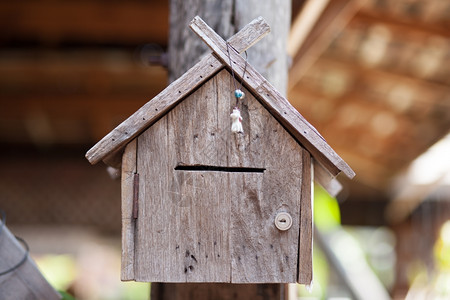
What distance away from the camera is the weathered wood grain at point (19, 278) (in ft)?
5.31

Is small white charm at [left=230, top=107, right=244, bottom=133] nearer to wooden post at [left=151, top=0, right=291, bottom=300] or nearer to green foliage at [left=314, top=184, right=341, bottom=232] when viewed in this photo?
wooden post at [left=151, top=0, right=291, bottom=300]

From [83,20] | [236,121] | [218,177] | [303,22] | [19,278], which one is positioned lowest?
[19,278]

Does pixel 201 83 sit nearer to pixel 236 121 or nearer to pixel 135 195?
pixel 236 121

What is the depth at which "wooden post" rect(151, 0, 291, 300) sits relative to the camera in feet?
5.71

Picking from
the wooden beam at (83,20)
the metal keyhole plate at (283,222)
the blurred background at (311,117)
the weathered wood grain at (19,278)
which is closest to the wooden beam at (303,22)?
the blurred background at (311,117)

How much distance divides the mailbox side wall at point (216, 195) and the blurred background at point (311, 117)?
62.0 inches

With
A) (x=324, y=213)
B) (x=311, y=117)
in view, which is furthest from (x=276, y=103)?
(x=311, y=117)

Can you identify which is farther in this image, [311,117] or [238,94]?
[311,117]

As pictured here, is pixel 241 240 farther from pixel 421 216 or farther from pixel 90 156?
pixel 421 216

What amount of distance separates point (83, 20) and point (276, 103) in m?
3.43

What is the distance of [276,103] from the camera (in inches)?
53.3

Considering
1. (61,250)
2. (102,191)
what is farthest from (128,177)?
(61,250)

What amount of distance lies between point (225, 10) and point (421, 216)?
17.1 ft

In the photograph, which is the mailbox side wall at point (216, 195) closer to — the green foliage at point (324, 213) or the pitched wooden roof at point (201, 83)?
the pitched wooden roof at point (201, 83)
